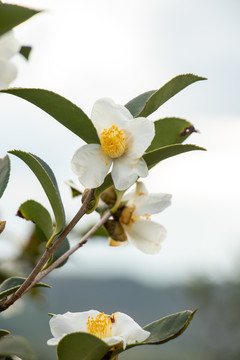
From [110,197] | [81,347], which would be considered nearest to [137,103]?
[110,197]

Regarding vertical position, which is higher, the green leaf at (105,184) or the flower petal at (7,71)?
the flower petal at (7,71)

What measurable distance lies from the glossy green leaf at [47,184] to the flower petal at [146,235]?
0.19 m

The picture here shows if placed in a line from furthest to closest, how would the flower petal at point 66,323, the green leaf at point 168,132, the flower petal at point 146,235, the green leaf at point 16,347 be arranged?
the flower petal at point 146,235 < the green leaf at point 168,132 < the flower petal at point 66,323 < the green leaf at point 16,347

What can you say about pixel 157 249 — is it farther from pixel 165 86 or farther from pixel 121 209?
pixel 165 86

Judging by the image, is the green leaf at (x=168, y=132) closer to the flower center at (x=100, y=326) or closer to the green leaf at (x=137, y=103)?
the green leaf at (x=137, y=103)

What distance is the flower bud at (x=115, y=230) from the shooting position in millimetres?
782

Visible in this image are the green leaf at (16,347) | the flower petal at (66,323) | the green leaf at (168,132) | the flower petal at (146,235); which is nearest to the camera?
the green leaf at (16,347)

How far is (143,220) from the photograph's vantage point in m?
0.80

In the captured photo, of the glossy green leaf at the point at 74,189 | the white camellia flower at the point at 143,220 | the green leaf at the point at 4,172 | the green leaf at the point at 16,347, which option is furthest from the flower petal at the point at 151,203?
the green leaf at the point at 16,347

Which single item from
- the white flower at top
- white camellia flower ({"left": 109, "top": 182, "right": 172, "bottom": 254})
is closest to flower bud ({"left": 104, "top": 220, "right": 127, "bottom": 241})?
white camellia flower ({"left": 109, "top": 182, "right": 172, "bottom": 254})

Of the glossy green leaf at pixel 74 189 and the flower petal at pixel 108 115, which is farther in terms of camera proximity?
the glossy green leaf at pixel 74 189

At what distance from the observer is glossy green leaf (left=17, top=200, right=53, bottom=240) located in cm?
72

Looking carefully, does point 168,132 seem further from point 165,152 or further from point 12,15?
point 12,15

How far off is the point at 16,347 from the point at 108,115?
0.86 feet
